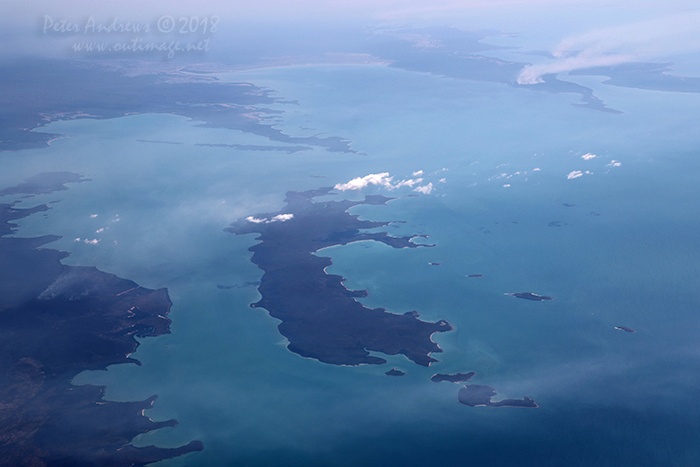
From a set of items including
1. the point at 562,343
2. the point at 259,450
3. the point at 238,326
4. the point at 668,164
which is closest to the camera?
the point at 259,450

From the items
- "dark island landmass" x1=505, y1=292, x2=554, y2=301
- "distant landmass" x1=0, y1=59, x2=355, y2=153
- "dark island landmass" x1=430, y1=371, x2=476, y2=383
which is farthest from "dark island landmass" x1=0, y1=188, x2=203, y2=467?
"distant landmass" x1=0, y1=59, x2=355, y2=153

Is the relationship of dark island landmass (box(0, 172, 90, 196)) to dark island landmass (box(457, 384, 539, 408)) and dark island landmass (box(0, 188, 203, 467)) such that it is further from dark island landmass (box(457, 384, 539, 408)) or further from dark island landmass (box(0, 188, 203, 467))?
dark island landmass (box(457, 384, 539, 408))

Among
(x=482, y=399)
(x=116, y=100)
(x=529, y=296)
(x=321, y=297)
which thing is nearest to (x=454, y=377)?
(x=482, y=399)

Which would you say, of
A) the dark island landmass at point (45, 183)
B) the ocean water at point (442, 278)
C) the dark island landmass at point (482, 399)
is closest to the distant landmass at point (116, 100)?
the ocean water at point (442, 278)

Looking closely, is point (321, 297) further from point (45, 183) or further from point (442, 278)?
point (45, 183)

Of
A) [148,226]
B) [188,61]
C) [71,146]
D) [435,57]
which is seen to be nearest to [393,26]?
[435,57]

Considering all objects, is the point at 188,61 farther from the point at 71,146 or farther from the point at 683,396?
the point at 683,396
